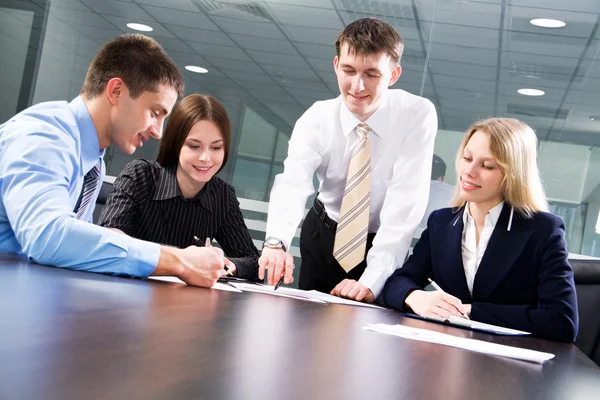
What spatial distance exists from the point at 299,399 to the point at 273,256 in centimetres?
146

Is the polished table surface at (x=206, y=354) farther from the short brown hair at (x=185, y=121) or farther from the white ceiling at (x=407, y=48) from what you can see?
the white ceiling at (x=407, y=48)

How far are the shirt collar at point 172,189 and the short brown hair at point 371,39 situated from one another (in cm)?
68

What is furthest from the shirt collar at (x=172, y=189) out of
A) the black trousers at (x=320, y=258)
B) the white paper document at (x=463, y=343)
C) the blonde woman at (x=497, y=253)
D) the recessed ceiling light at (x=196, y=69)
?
the recessed ceiling light at (x=196, y=69)

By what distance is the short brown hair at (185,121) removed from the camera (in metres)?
2.61

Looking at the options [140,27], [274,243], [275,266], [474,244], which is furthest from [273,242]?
[140,27]

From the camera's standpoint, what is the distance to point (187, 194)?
2.54 metres

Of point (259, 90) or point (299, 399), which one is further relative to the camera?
point (259, 90)

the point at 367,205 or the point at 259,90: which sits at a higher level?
the point at 259,90

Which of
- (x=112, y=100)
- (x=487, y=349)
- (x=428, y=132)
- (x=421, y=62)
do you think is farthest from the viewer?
(x=421, y=62)

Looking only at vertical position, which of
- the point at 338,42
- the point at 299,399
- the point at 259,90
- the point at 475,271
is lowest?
the point at 299,399

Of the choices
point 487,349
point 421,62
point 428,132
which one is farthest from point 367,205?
point 421,62

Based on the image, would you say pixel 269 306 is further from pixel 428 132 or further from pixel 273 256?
pixel 428 132

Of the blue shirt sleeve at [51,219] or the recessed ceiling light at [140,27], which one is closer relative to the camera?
the blue shirt sleeve at [51,219]

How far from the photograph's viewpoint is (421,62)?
4.91m
